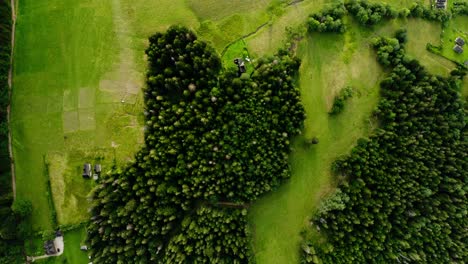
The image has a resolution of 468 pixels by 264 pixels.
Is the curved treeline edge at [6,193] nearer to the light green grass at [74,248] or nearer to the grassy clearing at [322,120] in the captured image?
the light green grass at [74,248]

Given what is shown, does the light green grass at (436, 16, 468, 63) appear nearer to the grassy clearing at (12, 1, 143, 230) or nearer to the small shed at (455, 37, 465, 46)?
the small shed at (455, 37, 465, 46)

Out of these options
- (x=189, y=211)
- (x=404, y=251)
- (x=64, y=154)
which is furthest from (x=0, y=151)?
(x=404, y=251)

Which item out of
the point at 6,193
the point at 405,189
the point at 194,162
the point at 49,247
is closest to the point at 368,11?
the point at 405,189

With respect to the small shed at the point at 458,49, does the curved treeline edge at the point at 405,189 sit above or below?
below

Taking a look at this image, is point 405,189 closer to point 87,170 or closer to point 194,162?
point 194,162

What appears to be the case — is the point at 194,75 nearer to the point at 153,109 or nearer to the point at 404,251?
the point at 153,109

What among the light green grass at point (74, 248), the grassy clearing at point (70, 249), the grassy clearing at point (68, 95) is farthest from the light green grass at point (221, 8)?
the light green grass at point (74, 248)

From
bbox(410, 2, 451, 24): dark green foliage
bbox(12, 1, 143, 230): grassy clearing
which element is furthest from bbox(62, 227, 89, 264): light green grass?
bbox(410, 2, 451, 24): dark green foliage
